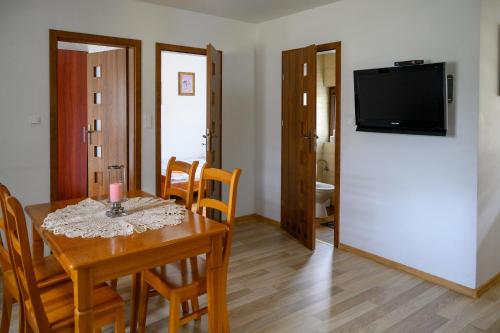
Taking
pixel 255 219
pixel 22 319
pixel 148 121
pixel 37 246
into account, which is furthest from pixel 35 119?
pixel 255 219

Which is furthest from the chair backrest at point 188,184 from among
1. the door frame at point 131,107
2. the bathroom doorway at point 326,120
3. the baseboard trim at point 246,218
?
the bathroom doorway at point 326,120

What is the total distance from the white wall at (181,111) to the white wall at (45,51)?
2.33 metres

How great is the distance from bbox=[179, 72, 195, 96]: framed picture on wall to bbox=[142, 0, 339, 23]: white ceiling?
2.64 m

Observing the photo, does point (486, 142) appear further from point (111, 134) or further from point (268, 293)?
point (111, 134)

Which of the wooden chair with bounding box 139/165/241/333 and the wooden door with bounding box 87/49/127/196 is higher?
the wooden door with bounding box 87/49/127/196

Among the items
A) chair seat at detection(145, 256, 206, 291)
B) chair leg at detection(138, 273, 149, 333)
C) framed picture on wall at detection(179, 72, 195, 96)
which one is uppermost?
framed picture on wall at detection(179, 72, 195, 96)

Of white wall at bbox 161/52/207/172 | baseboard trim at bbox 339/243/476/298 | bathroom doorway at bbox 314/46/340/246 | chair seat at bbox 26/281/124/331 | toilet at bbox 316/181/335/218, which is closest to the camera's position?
chair seat at bbox 26/281/124/331

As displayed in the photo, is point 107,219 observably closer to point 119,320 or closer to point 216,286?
point 119,320

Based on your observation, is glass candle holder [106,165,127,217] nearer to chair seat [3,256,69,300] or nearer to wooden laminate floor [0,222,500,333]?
chair seat [3,256,69,300]

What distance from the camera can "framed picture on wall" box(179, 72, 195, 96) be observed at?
7055 mm

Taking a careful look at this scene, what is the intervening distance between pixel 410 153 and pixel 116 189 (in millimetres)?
2360

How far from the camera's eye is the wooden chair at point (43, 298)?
1602 millimetres

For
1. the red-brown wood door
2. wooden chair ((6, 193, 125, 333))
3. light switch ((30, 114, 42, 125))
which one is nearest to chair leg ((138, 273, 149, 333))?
wooden chair ((6, 193, 125, 333))

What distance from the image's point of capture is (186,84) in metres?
7.13
